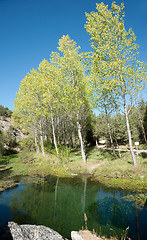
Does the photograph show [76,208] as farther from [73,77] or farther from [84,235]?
[73,77]

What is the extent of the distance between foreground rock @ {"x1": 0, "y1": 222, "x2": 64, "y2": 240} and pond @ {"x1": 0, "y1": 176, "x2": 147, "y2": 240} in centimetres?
109

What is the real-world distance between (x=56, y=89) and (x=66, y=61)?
13.5 ft

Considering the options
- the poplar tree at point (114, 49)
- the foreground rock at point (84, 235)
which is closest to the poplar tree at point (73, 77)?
the poplar tree at point (114, 49)

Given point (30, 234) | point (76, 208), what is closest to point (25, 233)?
point (30, 234)

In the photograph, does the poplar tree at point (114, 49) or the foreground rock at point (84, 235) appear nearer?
the foreground rock at point (84, 235)

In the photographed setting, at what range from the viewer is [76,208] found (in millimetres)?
8312

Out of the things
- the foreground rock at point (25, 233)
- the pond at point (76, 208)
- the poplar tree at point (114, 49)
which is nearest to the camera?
the foreground rock at point (25, 233)

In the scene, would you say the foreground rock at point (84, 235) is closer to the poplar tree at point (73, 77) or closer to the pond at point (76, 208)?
the pond at point (76, 208)

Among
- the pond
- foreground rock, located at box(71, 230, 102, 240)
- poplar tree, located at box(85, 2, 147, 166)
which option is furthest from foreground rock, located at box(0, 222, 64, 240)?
poplar tree, located at box(85, 2, 147, 166)

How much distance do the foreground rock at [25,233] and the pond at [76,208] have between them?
1094 mm

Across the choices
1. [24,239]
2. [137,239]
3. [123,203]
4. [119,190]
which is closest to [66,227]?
[24,239]

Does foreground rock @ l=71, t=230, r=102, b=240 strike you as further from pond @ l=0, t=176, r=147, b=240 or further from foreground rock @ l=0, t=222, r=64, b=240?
foreground rock @ l=0, t=222, r=64, b=240

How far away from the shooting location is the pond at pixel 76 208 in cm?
632

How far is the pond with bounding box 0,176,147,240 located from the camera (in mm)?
6320
